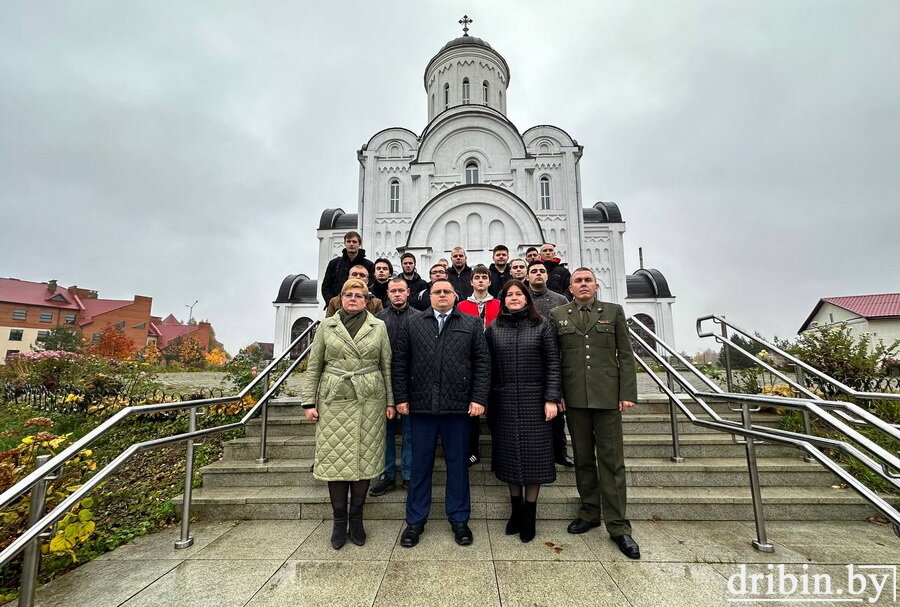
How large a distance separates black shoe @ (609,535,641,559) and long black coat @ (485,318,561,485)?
63 centimetres

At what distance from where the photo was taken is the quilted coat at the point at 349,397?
2.97 m

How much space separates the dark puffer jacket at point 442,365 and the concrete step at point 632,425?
1.57m

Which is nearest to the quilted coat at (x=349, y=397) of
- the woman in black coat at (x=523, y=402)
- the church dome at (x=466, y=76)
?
the woman in black coat at (x=523, y=402)

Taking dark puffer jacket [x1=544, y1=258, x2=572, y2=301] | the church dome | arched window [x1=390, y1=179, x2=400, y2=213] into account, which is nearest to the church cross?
the church dome

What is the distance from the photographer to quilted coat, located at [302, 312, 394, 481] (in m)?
2.97

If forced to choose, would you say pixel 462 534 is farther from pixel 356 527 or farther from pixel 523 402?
pixel 523 402

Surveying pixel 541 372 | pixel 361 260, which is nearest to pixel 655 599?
pixel 541 372

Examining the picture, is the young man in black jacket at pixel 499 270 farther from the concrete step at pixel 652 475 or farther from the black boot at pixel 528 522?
the black boot at pixel 528 522

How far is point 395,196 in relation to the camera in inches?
854

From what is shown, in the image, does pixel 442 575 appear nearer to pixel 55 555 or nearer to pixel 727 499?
pixel 727 499

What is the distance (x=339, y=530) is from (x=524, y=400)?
179cm

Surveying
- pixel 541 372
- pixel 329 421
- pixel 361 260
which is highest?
pixel 361 260

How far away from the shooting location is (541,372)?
312 cm

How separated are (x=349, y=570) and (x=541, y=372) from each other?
200cm
